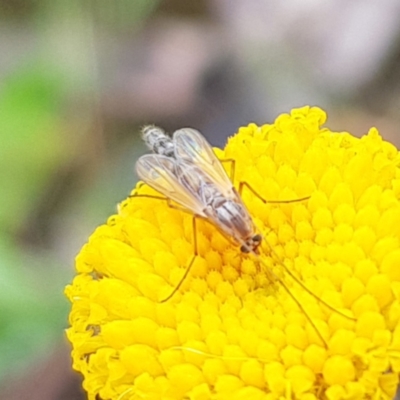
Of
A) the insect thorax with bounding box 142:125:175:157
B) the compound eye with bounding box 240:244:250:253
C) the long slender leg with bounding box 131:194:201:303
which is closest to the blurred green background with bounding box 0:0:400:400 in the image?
the insect thorax with bounding box 142:125:175:157

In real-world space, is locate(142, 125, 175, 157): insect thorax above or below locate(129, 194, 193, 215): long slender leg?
above

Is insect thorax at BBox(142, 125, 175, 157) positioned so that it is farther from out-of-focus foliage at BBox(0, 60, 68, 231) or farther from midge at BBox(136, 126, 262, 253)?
out-of-focus foliage at BBox(0, 60, 68, 231)

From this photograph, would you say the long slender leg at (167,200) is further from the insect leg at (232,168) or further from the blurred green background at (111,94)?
the blurred green background at (111,94)

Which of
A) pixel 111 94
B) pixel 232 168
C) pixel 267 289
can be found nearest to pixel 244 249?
pixel 267 289

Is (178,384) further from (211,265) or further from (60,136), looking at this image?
(60,136)

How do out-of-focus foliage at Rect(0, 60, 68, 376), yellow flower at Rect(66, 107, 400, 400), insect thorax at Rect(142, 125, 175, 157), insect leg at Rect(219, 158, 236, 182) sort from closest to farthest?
yellow flower at Rect(66, 107, 400, 400), insect leg at Rect(219, 158, 236, 182), insect thorax at Rect(142, 125, 175, 157), out-of-focus foliage at Rect(0, 60, 68, 376)

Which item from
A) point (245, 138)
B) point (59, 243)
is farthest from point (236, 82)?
point (245, 138)

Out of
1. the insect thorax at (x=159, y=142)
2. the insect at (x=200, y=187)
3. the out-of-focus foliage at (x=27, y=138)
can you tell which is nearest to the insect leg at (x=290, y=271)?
the insect at (x=200, y=187)
